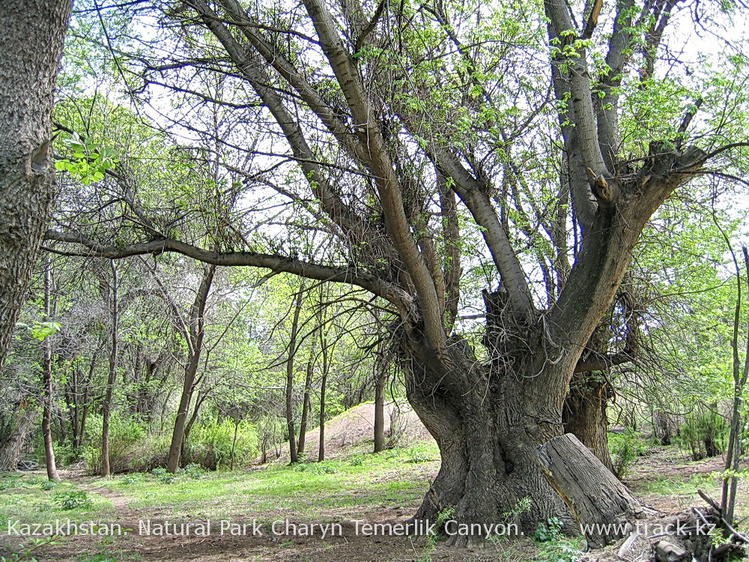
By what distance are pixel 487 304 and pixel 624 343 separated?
5.87 ft

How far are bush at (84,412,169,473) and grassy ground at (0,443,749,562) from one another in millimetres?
1096

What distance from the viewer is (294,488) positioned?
33.6 feet

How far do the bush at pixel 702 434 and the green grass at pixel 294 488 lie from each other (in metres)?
5.07

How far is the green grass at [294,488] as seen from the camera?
7.90 meters

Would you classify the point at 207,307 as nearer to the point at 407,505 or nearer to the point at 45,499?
the point at 45,499

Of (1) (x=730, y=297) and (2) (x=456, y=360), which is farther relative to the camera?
(1) (x=730, y=297)

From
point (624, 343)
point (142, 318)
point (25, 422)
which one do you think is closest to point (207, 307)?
point (142, 318)

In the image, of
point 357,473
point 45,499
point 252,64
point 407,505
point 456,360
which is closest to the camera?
point 252,64

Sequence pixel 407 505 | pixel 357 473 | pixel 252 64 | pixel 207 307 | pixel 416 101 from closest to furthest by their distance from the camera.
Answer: pixel 416 101 < pixel 252 64 < pixel 407 505 < pixel 357 473 < pixel 207 307

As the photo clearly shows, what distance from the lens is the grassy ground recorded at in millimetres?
4973

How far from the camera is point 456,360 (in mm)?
5648

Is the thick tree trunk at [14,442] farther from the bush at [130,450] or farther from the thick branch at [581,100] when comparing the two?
the thick branch at [581,100]

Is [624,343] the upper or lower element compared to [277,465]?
upper

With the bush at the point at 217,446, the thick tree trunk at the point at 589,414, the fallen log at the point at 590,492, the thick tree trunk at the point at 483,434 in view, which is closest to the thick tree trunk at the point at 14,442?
the bush at the point at 217,446
